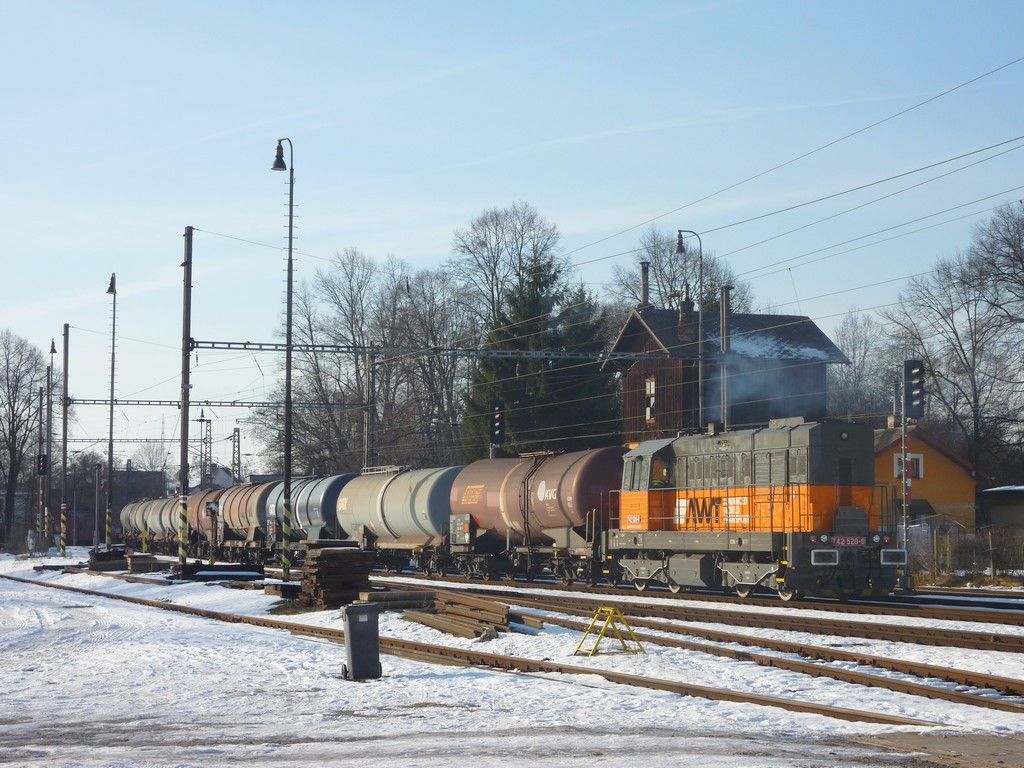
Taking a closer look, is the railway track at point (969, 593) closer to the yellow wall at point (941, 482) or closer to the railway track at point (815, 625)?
the railway track at point (815, 625)

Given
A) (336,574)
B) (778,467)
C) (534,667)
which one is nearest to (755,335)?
(778,467)

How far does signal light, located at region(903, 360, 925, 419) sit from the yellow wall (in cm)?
2333

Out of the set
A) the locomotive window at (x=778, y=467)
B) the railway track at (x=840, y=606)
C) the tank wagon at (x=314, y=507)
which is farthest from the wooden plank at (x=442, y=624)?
the tank wagon at (x=314, y=507)

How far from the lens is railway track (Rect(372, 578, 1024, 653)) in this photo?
1682 cm

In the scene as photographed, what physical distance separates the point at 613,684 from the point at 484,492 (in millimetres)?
19901

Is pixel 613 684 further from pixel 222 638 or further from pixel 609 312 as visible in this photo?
pixel 609 312

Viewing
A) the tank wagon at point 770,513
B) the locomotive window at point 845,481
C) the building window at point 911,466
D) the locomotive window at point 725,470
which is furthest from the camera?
the building window at point 911,466

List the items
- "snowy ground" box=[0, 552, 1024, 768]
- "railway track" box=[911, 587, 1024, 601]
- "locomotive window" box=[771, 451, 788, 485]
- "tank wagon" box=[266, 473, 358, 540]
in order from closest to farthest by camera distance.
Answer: "snowy ground" box=[0, 552, 1024, 768] < "locomotive window" box=[771, 451, 788, 485] < "railway track" box=[911, 587, 1024, 601] < "tank wagon" box=[266, 473, 358, 540]

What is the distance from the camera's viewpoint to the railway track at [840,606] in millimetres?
20531

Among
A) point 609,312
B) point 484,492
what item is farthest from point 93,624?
point 609,312

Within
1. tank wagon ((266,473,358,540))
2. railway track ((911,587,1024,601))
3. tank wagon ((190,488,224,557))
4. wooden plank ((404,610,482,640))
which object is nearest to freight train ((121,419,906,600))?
tank wagon ((266,473,358,540))

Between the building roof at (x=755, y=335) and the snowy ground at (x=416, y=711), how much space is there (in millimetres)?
40755

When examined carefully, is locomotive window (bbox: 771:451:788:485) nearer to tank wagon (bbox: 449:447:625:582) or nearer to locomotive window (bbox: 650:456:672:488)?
locomotive window (bbox: 650:456:672:488)

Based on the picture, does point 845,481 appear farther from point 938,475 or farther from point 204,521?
point 204,521
